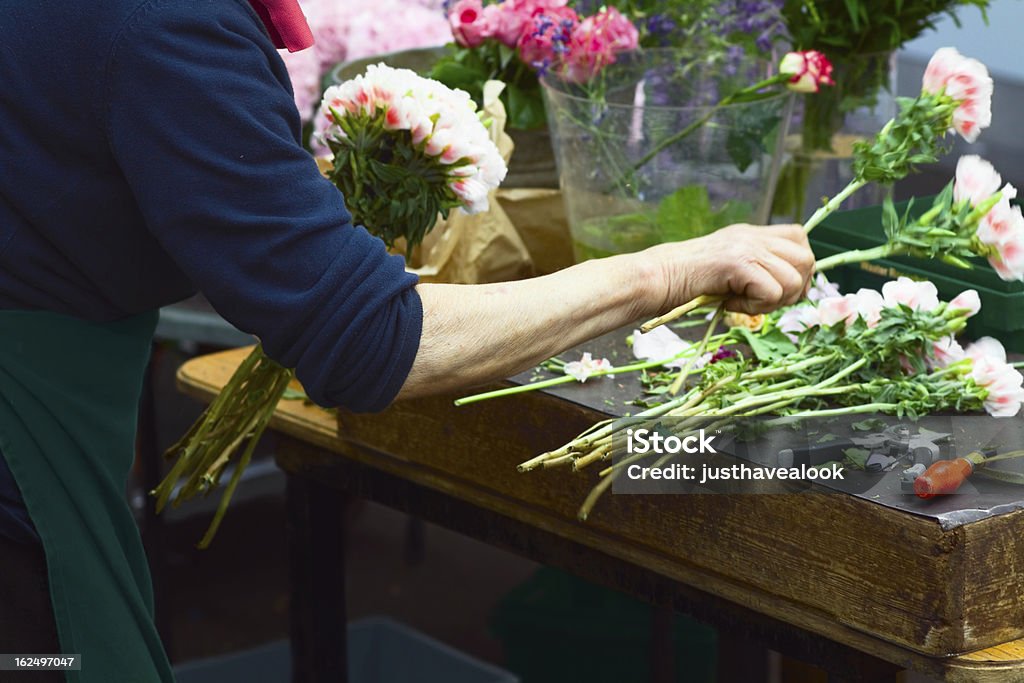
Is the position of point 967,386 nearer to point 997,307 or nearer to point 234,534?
point 997,307

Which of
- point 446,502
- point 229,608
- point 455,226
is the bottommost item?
point 229,608

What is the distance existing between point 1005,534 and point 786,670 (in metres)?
0.86

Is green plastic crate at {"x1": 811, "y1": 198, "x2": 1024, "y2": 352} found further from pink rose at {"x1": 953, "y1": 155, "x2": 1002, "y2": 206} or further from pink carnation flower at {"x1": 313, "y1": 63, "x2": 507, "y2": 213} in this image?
pink carnation flower at {"x1": 313, "y1": 63, "x2": 507, "y2": 213}

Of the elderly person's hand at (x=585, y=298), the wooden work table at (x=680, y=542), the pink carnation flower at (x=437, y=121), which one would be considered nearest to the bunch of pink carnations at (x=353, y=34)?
the wooden work table at (x=680, y=542)

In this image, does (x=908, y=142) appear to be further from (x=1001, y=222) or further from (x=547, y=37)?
(x=547, y=37)

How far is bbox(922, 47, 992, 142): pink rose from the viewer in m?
1.31

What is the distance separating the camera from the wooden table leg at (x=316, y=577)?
1.81 meters

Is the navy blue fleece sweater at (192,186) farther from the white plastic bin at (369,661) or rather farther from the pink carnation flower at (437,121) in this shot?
the white plastic bin at (369,661)

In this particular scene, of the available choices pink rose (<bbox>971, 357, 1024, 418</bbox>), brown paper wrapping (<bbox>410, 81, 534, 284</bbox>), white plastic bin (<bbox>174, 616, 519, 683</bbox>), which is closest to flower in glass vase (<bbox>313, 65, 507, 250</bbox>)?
brown paper wrapping (<bbox>410, 81, 534, 284</bbox>)

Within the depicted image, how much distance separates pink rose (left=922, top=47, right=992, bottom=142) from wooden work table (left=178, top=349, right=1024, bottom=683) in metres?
0.42

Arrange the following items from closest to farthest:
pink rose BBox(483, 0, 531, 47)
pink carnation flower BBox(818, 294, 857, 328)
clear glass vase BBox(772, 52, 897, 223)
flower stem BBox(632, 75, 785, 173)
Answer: pink carnation flower BBox(818, 294, 857, 328), flower stem BBox(632, 75, 785, 173), pink rose BBox(483, 0, 531, 47), clear glass vase BBox(772, 52, 897, 223)

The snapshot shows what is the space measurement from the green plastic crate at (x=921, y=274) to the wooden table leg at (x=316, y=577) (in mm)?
709

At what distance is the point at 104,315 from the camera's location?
1185mm

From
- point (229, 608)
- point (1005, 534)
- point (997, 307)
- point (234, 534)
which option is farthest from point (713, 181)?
point (234, 534)
